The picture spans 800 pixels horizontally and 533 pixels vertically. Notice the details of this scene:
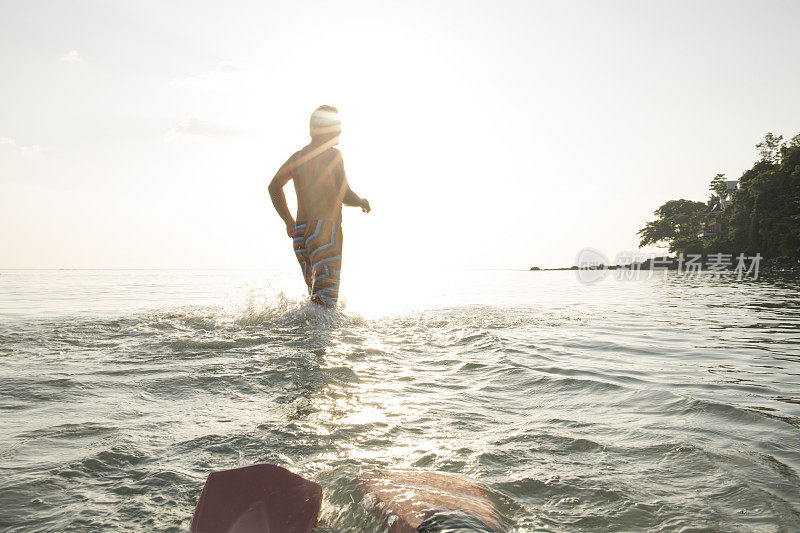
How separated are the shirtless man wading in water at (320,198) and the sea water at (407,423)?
1.45 metres

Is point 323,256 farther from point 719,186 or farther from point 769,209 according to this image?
point 719,186

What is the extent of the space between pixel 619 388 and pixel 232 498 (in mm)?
3055

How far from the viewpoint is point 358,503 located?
1842 mm

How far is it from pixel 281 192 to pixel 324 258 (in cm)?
127

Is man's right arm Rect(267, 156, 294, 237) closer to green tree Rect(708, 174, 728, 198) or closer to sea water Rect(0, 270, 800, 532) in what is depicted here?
sea water Rect(0, 270, 800, 532)

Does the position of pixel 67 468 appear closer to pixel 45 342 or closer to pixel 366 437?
pixel 366 437

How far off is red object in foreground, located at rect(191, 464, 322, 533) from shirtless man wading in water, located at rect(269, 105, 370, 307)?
5745mm

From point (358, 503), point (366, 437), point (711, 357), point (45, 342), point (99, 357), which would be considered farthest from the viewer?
point (45, 342)

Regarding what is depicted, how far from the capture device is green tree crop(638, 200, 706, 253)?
7838 cm

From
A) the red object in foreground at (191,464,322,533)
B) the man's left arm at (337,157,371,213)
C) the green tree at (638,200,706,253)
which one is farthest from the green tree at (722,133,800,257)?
the red object in foreground at (191,464,322,533)

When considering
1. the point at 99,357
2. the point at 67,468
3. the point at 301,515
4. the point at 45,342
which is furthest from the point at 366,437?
the point at 45,342

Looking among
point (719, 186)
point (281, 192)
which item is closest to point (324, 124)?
point (281, 192)

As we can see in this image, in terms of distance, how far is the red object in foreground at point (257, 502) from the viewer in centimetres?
156

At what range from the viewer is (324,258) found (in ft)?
24.3
